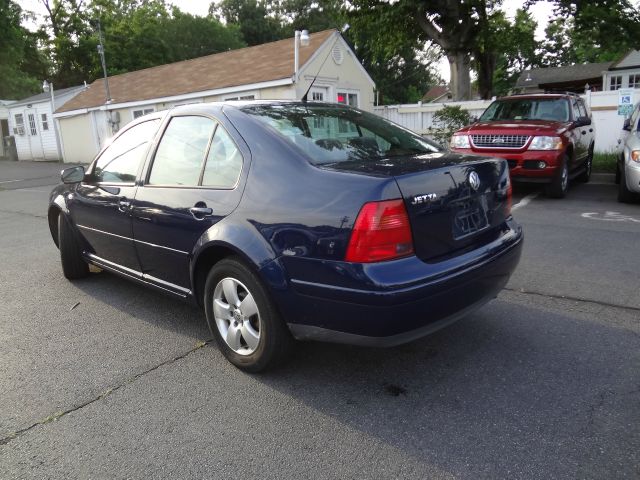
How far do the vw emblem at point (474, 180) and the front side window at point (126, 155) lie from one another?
90.9 inches

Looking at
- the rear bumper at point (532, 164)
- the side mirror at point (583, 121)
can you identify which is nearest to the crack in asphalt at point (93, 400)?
the rear bumper at point (532, 164)

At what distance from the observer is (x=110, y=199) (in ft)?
13.1

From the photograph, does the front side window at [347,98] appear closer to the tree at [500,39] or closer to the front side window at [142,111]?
the tree at [500,39]

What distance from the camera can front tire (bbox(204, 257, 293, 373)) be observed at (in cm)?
287

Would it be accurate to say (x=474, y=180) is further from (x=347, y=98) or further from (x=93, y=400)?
(x=347, y=98)

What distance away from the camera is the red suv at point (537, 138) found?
819cm

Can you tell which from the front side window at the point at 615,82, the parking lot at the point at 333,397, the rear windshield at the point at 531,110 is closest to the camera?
the parking lot at the point at 333,397

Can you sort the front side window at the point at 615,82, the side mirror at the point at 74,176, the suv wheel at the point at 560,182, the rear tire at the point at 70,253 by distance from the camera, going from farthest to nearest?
the front side window at the point at 615,82 < the suv wheel at the point at 560,182 < the rear tire at the point at 70,253 < the side mirror at the point at 74,176

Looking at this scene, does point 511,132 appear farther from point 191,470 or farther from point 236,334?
point 191,470

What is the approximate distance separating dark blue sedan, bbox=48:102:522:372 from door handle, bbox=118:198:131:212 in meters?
0.01

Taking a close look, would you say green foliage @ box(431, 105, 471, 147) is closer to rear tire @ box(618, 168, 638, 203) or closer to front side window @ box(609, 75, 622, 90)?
rear tire @ box(618, 168, 638, 203)

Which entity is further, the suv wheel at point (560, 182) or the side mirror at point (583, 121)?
the side mirror at point (583, 121)

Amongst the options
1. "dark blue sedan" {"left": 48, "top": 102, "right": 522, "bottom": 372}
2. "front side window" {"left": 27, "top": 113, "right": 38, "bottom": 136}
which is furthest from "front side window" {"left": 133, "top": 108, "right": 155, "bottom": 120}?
"dark blue sedan" {"left": 48, "top": 102, "right": 522, "bottom": 372}

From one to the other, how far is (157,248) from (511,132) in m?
6.68
